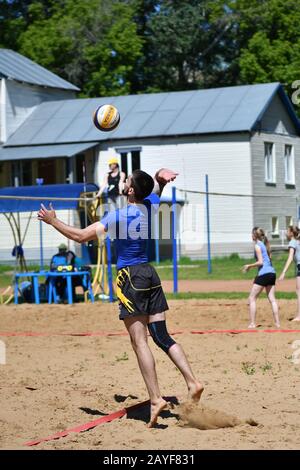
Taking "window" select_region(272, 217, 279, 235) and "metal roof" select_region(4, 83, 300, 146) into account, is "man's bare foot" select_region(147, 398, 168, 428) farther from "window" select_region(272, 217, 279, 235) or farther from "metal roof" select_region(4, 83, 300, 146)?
"window" select_region(272, 217, 279, 235)

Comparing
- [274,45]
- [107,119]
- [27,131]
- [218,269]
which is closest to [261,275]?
[107,119]

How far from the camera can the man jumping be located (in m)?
7.08

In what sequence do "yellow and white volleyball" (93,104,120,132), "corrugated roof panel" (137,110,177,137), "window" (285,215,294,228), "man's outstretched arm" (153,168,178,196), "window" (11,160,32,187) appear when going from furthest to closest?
"window" (11,160,32,187) → "window" (285,215,294,228) → "corrugated roof panel" (137,110,177,137) → "yellow and white volleyball" (93,104,120,132) → "man's outstretched arm" (153,168,178,196)

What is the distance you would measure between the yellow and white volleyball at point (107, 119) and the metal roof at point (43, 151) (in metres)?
21.7

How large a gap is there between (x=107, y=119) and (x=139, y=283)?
435cm

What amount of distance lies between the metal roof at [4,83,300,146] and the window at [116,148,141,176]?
2.06 feet

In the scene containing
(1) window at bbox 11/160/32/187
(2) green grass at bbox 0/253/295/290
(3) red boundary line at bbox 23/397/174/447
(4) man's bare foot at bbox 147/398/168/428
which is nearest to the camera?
(3) red boundary line at bbox 23/397/174/447

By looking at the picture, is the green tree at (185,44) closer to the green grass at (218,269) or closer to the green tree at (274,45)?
the green tree at (274,45)

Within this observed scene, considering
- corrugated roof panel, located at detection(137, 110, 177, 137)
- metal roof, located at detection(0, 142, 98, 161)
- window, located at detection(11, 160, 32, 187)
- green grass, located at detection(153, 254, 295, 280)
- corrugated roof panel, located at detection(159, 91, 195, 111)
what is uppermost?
corrugated roof panel, located at detection(159, 91, 195, 111)

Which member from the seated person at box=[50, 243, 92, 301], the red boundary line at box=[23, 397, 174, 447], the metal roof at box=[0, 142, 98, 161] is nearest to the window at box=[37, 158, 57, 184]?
the metal roof at box=[0, 142, 98, 161]

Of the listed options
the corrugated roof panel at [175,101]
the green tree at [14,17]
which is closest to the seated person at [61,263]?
the corrugated roof panel at [175,101]

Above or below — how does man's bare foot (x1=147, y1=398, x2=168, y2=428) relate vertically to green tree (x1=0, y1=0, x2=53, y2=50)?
below

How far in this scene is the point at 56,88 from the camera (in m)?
38.4

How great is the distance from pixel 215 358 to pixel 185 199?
21.9 metres
